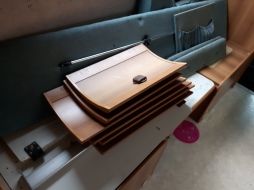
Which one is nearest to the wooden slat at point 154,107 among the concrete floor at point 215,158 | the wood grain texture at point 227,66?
the wood grain texture at point 227,66

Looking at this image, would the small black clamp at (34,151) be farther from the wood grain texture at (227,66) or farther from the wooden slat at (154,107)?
the wood grain texture at (227,66)

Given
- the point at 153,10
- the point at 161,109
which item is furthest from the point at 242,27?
the point at 161,109

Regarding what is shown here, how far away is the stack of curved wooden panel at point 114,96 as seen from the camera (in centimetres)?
88

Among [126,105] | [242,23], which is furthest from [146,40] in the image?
[242,23]

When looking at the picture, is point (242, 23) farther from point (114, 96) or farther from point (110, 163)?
point (110, 163)

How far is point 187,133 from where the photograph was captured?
1.91 metres

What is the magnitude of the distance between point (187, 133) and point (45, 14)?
149cm

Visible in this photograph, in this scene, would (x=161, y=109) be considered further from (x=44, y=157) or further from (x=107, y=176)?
(x=44, y=157)

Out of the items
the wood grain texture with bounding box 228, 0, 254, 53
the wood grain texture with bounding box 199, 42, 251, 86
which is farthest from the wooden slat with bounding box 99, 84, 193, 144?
the wood grain texture with bounding box 228, 0, 254, 53

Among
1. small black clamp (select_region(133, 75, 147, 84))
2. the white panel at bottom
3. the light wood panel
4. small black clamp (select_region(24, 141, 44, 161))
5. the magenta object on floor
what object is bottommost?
the magenta object on floor

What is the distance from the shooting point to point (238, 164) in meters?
1.79

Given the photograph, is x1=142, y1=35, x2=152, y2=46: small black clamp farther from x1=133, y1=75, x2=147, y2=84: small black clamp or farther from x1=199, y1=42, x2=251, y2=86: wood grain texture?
x1=199, y1=42, x2=251, y2=86: wood grain texture

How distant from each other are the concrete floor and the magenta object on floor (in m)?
0.05

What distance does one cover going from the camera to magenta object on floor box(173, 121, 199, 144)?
1.87 metres
